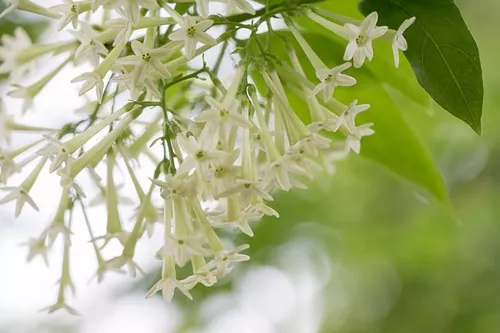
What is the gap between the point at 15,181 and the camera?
0.99 m

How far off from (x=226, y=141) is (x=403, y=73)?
397 mm

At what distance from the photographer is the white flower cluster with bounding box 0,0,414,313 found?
1.86ft

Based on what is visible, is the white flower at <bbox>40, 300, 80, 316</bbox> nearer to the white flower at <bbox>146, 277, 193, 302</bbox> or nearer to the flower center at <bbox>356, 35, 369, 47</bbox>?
the white flower at <bbox>146, 277, 193, 302</bbox>

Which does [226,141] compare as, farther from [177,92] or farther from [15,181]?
[15,181]

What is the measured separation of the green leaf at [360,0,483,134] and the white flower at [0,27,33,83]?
435mm

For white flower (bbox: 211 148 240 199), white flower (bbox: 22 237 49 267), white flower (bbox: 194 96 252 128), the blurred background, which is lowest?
the blurred background

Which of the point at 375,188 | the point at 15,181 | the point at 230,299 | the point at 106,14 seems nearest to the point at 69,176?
the point at 106,14

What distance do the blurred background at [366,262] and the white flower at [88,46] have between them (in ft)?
3.92

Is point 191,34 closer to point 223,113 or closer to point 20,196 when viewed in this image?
point 223,113

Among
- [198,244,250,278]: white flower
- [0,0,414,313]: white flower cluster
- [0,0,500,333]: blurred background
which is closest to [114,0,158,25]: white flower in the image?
[0,0,414,313]: white flower cluster

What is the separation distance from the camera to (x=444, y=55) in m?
0.65

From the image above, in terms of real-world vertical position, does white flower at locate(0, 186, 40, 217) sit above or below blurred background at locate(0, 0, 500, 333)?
above

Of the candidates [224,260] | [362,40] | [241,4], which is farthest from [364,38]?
[224,260]

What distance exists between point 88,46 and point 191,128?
0.12m
